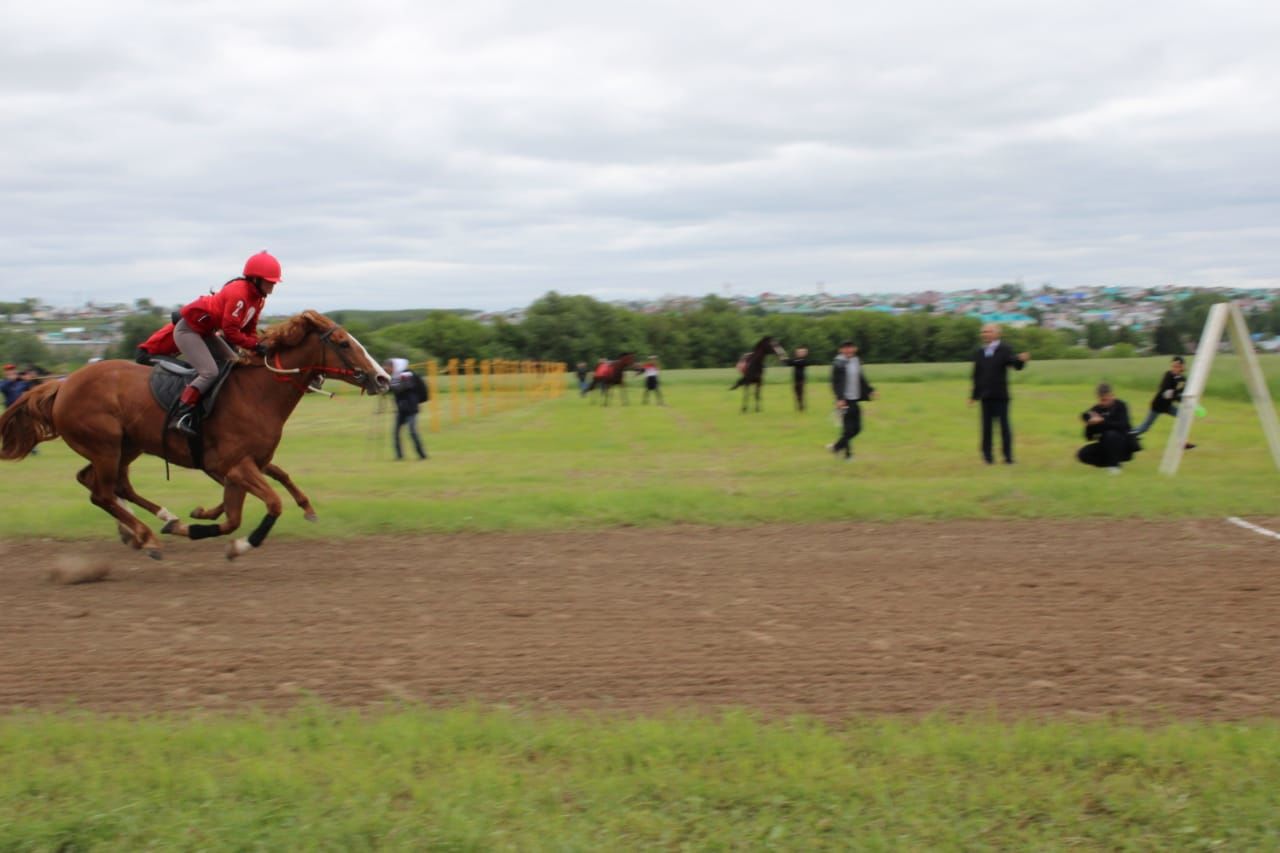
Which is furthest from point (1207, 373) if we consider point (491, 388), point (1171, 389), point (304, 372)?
point (491, 388)

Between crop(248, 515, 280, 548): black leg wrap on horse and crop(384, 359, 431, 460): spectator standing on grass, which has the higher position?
crop(384, 359, 431, 460): spectator standing on grass

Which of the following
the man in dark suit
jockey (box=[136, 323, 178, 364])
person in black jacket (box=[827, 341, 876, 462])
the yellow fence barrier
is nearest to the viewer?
jockey (box=[136, 323, 178, 364])

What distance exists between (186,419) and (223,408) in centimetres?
31

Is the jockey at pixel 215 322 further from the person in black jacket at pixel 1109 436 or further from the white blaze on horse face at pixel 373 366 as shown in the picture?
the person in black jacket at pixel 1109 436

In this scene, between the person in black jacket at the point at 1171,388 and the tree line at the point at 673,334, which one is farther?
the tree line at the point at 673,334

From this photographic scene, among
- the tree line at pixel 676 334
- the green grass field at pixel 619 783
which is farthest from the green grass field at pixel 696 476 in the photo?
the tree line at pixel 676 334

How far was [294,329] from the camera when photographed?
9266 mm

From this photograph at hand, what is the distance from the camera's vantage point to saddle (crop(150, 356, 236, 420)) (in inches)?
359

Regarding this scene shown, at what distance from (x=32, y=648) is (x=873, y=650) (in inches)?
203

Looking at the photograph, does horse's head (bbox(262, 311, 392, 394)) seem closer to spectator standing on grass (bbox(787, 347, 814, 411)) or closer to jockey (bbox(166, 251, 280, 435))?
jockey (bbox(166, 251, 280, 435))

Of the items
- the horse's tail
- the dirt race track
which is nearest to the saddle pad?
the horse's tail

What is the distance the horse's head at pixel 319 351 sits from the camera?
365 inches

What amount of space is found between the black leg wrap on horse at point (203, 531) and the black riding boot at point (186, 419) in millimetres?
777

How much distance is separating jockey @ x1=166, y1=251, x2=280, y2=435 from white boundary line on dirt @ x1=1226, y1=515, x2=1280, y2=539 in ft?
29.5
